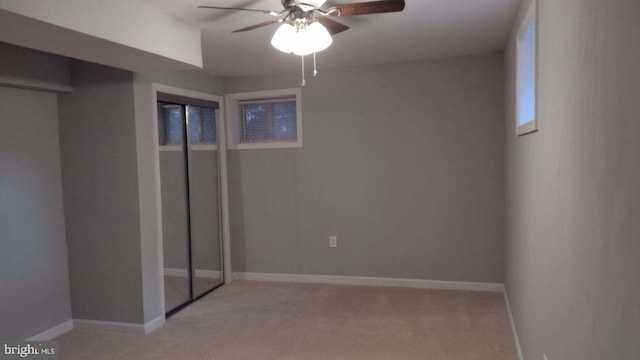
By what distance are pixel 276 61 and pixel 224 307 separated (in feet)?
7.83

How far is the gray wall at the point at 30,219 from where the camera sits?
3277 mm

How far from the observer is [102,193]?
12.0 ft

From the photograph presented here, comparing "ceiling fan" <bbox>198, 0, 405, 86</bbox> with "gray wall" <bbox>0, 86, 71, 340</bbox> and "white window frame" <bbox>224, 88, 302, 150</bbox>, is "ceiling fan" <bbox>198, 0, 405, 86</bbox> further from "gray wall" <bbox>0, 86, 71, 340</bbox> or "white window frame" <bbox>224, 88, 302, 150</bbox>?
"white window frame" <bbox>224, 88, 302, 150</bbox>

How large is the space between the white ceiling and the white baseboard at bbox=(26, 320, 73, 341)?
257 centimetres

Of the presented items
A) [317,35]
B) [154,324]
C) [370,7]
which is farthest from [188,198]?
[370,7]

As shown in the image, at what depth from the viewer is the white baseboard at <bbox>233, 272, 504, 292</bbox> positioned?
441 centimetres

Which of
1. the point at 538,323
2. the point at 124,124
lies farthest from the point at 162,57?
the point at 538,323

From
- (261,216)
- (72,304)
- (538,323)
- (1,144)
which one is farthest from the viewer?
(261,216)

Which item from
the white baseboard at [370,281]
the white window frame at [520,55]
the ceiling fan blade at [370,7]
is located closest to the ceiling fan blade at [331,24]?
the ceiling fan blade at [370,7]

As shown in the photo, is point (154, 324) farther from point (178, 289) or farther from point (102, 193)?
point (102, 193)

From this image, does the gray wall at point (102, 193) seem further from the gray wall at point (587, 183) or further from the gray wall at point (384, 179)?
the gray wall at point (587, 183)

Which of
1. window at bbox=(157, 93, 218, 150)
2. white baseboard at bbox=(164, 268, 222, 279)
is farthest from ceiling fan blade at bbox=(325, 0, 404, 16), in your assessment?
white baseboard at bbox=(164, 268, 222, 279)

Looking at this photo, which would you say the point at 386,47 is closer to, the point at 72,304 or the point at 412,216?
the point at 412,216

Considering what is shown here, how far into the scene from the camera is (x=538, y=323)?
7.27 feet
